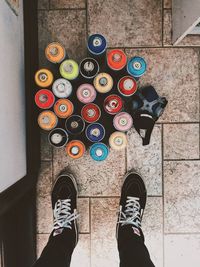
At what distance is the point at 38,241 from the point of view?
1.69 metres

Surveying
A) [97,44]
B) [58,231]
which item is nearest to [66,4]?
[97,44]

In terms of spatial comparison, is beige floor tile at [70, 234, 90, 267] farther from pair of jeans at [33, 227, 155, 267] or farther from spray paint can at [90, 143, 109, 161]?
spray paint can at [90, 143, 109, 161]

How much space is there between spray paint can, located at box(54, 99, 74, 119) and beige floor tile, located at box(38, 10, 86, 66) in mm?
362

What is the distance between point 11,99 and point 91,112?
1.18 feet

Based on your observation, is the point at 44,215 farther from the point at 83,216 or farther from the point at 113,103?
the point at 113,103

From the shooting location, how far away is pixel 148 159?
1.67 m

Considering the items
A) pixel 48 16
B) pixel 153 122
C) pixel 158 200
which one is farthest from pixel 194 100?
pixel 48 16

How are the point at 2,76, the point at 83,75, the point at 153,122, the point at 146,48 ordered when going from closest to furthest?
1. the point at 2,76
2. the point at 83,75
3. the point at 153,122
4. the point at 146,48

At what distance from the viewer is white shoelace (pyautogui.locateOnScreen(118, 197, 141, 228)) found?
1580 millimetres

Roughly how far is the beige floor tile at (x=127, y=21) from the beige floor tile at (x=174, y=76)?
7 centimetres

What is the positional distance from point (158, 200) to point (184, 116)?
49 cm

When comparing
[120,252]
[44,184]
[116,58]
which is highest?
[116,58]

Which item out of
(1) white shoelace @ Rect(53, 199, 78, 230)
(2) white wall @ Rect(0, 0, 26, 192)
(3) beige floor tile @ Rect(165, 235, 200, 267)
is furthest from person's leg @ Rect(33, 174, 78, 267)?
(3) beige floor tile @ Rect(165, 235, 200, 267)

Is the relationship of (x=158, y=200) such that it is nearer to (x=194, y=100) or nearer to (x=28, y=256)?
(x=194, y=100)
